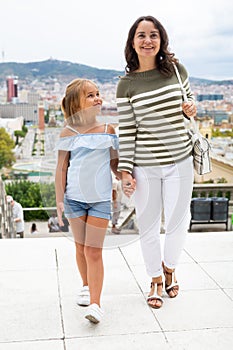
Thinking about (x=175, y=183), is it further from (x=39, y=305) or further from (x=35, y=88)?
(x=35, y=88)

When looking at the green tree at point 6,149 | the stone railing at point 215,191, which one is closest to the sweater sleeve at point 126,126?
the stone railing at point 215,191

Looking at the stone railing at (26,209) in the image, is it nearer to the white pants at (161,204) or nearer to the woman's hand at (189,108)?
the white pants at (161,204)

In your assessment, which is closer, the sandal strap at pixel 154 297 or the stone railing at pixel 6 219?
the sandal strap at pixel 154 297

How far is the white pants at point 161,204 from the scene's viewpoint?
81.2 inches

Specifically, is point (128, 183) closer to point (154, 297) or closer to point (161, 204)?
point (161, 204)

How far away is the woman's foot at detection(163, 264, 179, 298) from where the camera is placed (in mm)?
2283

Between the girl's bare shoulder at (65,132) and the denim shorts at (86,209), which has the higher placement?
the girl's bare shoulder at (65,132)

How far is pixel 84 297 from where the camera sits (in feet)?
7.16

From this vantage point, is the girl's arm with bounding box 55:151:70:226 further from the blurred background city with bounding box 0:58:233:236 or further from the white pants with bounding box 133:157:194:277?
the white pants with bounding box 133:157:194:277

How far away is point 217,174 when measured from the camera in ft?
48.6

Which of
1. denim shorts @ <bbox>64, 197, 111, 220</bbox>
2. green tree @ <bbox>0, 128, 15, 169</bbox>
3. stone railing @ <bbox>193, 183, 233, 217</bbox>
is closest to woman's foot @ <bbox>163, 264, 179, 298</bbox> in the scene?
denim shorts @ <bbox>64, 197, 111, 220</bbox>

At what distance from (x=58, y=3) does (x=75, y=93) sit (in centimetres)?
6828

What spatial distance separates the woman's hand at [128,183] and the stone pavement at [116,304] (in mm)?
245

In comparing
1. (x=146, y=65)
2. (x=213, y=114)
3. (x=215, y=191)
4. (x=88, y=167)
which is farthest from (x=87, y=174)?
(x=213, y=114)
